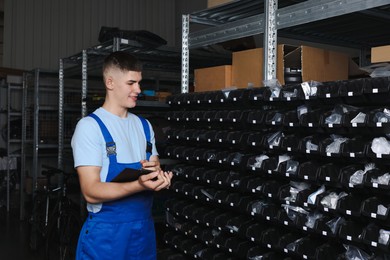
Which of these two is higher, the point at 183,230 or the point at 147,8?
the point at 147,8

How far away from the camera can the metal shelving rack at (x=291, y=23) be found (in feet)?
8.66

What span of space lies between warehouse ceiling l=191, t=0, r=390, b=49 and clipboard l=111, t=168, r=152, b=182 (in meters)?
1.71

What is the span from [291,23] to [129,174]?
144cm

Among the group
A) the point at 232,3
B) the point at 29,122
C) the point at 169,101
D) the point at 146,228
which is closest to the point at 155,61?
the point at 169,101

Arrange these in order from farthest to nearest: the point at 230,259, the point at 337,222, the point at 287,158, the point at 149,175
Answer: the point at 230,259
the point at 287,158
the point at 337,222
the point at 149,175

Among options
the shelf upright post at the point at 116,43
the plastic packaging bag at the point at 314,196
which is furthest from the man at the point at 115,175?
the shelf upright post at the point at 116,43

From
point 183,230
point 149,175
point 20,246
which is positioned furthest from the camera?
point 20,246

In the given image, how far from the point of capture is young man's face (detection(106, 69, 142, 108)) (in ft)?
7.84

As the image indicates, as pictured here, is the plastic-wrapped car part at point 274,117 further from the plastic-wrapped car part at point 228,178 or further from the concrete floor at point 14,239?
the concrete floor at point 14,239

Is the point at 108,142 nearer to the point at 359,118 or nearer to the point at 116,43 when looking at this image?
the point at 359,118

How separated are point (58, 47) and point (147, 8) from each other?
2383mm

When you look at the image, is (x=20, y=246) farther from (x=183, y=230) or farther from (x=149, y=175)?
(x=149, y=175)

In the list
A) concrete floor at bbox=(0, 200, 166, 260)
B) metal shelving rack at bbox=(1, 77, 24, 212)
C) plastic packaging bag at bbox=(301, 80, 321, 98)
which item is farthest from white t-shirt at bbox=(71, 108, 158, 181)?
metal shelving rack at bbox=(1, 77, 24, 212)

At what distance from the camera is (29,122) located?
810cm
